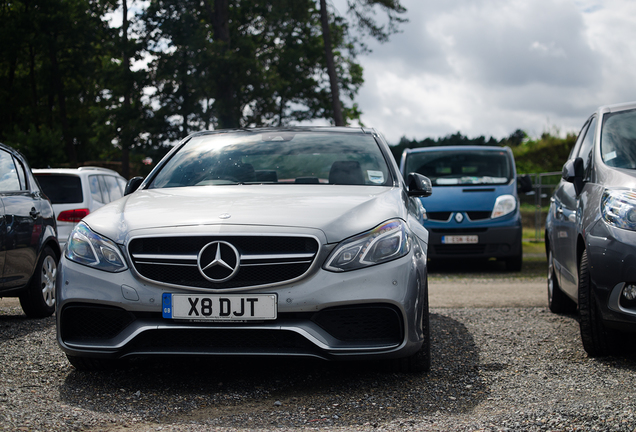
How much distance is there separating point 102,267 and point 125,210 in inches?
18.1

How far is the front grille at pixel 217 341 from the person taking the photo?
371cm

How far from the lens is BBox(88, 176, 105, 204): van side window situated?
10562 mm

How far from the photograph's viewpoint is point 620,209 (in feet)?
14.1

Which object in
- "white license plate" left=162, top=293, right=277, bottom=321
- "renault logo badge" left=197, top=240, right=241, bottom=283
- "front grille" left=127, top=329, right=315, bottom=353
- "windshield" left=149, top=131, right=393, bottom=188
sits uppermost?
"windshield" left=149, top=131, right=393, bottom=188

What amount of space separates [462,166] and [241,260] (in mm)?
9489

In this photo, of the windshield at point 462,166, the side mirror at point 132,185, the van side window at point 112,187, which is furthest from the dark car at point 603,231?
the van side window at point 112,187

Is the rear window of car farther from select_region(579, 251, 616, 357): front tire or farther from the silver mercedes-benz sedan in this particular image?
select_region(579, 251, 616, 357): front tire

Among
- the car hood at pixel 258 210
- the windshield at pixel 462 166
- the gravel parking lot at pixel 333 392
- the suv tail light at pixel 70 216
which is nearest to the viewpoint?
the gravel parking lot at pixel 333 392

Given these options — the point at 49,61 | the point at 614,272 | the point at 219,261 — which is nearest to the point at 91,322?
the point at 219,261

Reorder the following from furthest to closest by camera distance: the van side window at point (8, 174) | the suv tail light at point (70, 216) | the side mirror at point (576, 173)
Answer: the suv tail light at point (70, 216)
the van side window at point (8, 174)
the side mirror at point (576, 173)

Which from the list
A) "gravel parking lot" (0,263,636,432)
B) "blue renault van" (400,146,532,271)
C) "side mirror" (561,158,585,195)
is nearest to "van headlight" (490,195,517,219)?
"blue renault van" (400,146,532,271)

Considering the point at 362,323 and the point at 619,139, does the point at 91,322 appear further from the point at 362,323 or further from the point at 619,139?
the point at 619,139

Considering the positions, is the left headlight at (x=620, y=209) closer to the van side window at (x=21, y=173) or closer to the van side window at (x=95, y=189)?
the van side window at (x=21, y=173)

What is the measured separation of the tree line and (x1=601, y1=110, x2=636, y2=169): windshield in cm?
1846
